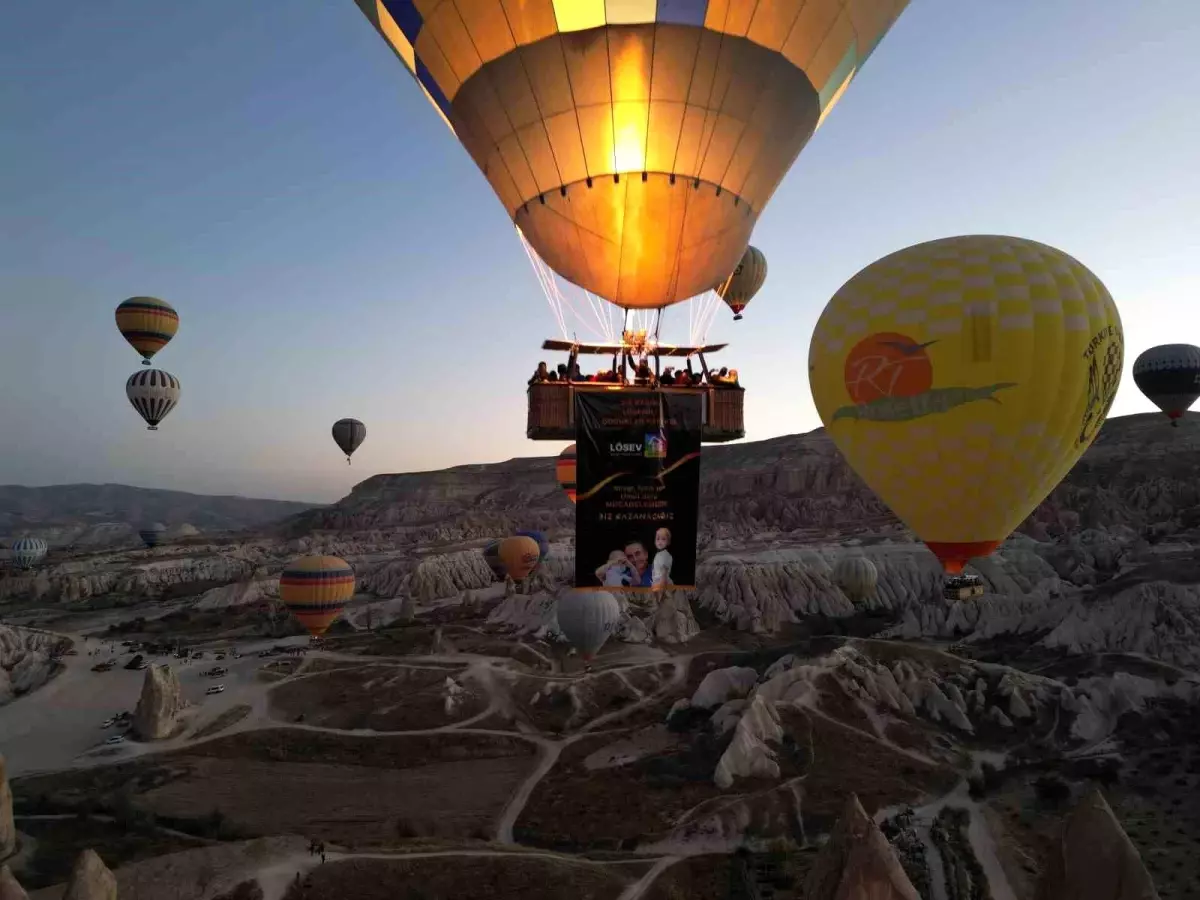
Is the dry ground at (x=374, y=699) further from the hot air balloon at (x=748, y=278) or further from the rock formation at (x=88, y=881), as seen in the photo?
the hot air balloon at (x=748, y=278)

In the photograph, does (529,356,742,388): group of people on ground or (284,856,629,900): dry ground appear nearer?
(529,356,742,388): group of people on ground

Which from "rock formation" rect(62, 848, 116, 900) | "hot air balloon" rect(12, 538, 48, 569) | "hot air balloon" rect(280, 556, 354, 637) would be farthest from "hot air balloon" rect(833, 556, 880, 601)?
"hot air balloon" rect(12, 538, 48, 569)

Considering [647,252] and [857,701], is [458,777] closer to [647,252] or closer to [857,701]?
[857,701]

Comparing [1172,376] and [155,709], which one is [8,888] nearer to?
[155,709]

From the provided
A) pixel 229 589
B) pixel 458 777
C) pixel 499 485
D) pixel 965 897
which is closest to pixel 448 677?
pixel 458 777

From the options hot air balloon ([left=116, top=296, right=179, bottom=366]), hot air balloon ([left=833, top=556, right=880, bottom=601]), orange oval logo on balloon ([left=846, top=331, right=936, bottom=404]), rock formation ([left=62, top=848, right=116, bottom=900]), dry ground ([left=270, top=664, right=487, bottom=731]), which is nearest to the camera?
rock formation ([left=62, top=848, right=116, bottom=900])

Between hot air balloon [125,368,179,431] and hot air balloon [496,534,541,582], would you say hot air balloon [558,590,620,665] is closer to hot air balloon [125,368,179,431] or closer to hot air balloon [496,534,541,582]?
hot air balloon [496,534,541,582]

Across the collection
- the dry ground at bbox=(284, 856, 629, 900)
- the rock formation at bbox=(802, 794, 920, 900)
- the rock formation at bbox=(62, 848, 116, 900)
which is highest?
the rock formation at bbox=(802, 794, 920, 900)
